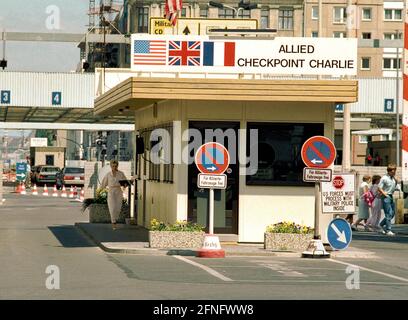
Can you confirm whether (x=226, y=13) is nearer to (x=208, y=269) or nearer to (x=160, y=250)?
(x=160, y=250)

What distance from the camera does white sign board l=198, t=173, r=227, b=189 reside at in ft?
73.4

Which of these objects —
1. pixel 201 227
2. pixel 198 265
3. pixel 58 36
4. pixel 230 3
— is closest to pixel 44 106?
pixel 58 36

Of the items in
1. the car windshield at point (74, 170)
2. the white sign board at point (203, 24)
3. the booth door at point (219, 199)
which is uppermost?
the white sign board at point (203, 24)

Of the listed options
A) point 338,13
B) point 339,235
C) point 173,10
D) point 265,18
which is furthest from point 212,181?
point 265,18

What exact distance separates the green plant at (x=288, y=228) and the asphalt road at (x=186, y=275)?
146 cm

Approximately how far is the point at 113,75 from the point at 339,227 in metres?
11.4

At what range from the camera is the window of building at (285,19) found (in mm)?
139250

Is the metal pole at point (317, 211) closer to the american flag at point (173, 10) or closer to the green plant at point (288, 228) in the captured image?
the green plant at point (288, 228)

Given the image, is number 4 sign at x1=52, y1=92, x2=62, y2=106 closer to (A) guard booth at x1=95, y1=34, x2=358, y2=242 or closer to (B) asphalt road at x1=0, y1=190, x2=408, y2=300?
(B) asphalt road at x1=0, y1=190, x2=408, y2=300

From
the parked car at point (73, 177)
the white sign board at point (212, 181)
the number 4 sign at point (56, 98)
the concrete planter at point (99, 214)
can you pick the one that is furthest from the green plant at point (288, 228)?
the parked car at point (73, 177)

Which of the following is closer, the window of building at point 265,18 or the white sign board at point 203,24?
the white sign board at point 203,24
